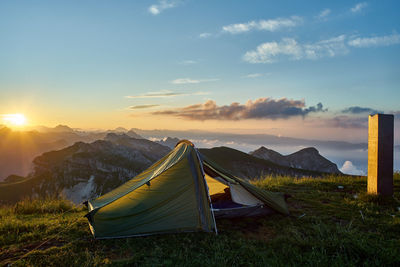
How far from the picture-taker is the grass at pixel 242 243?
4.94 m

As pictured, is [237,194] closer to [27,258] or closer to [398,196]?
[27,258]

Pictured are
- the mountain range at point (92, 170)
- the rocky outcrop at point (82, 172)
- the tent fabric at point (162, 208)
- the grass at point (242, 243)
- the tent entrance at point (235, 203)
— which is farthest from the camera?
the rocky outcrop at point (82, 172)

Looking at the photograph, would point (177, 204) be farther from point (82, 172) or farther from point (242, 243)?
point (82, 172)

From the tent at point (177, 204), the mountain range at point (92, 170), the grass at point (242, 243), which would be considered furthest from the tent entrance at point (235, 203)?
the mountain range at point (92, 170)

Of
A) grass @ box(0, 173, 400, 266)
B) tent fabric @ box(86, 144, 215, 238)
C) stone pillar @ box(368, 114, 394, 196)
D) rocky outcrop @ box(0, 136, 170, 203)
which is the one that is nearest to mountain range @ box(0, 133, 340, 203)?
rocky outcrop @ box(0, 136, 170, 203)

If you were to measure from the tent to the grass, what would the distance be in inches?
11.0

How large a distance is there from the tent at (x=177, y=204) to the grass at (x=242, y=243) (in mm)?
280

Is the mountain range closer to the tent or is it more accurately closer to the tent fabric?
the tent

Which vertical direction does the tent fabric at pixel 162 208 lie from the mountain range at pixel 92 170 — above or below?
above

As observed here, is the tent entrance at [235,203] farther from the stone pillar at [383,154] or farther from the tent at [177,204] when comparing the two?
the stone pillar at [383,154]

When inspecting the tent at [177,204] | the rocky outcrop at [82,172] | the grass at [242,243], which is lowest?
the rocky outcrop at [82,172]

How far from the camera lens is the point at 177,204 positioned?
688 cm

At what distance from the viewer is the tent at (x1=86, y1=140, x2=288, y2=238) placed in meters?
6.50

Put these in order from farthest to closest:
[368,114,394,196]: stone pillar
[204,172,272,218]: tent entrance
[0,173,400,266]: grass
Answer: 1. [368,114,394,196]: stone pillar
2. [204,172,272,218]: tent entrance
3. [0,173,400,266]: grass
